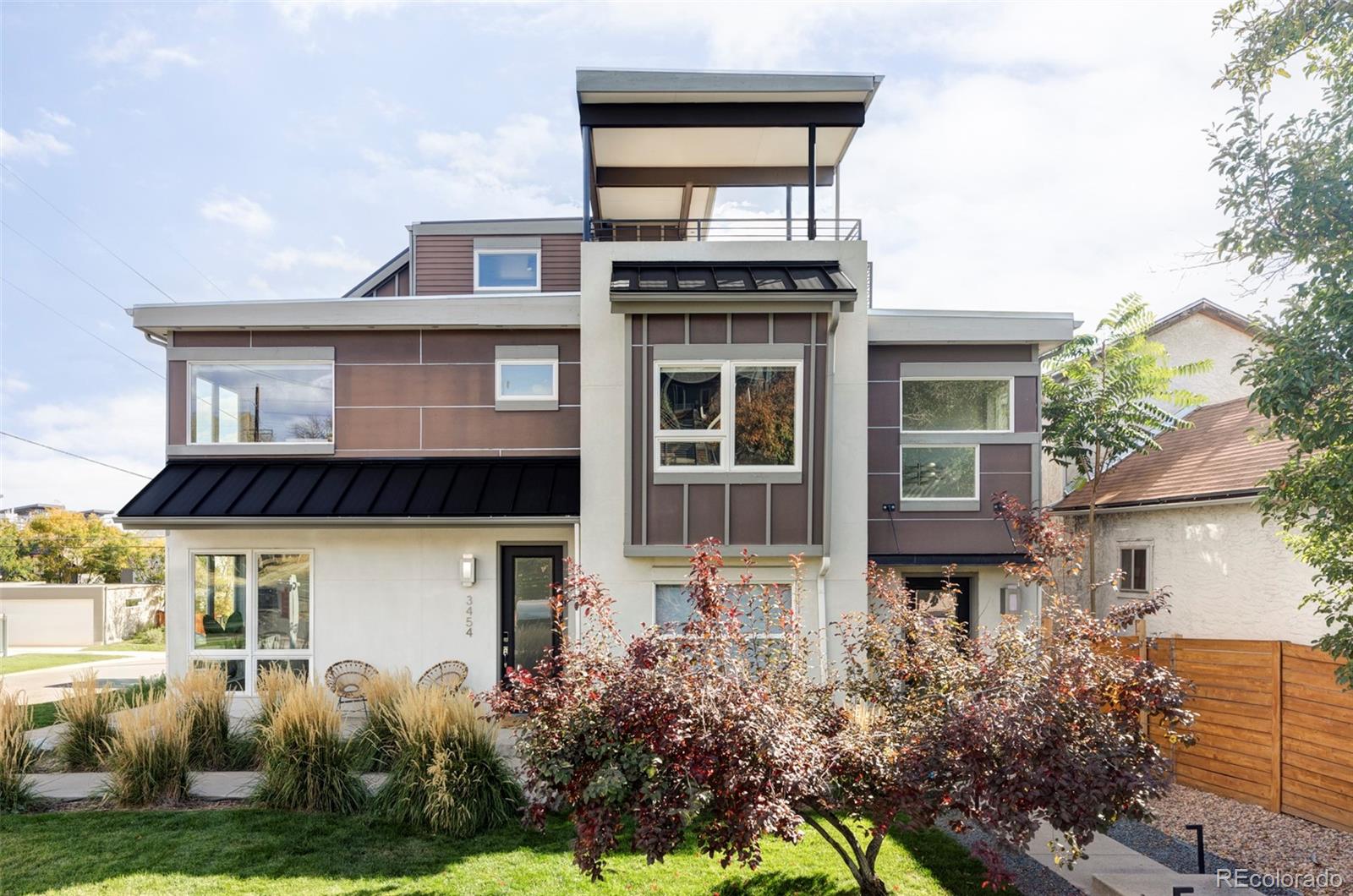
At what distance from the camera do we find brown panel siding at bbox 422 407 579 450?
36.7 ft

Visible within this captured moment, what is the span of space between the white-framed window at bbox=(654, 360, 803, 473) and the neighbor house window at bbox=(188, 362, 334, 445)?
5.35 meters

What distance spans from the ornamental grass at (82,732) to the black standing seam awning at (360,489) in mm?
2398

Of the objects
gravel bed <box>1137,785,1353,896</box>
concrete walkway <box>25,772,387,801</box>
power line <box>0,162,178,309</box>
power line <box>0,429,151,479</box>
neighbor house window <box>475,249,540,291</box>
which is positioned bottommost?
gravel bed <box>1137,785,1353,896</box>

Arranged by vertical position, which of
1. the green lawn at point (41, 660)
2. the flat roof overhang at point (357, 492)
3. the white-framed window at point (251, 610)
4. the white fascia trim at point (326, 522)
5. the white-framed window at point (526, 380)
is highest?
the white-framed window at point (526, 380)

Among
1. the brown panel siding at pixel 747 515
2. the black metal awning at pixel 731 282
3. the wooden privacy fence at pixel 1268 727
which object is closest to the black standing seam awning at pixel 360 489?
the brown panel siding at pixel 747 515

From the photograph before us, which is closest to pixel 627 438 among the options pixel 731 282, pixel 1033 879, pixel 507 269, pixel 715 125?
pixel 731 282

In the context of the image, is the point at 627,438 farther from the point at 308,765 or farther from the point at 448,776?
the point at 308,765

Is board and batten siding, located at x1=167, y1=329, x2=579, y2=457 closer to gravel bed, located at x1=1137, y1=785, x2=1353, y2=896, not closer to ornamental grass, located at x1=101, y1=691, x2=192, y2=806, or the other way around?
ornamental grass, located at x1=101, y1=691, x2=192, y2=806

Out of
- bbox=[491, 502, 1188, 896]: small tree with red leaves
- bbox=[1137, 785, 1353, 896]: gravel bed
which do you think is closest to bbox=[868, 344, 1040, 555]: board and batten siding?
bbox=[1137, 785, 1353, 896]: gravel bed

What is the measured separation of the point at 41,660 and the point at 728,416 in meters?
21.5

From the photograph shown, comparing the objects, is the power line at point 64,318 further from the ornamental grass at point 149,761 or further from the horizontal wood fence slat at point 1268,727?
the horizontal wood fence slat at point 1268,727

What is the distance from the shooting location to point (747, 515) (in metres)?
9.45

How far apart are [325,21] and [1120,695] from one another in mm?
11693

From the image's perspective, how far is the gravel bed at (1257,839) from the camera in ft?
20.7
